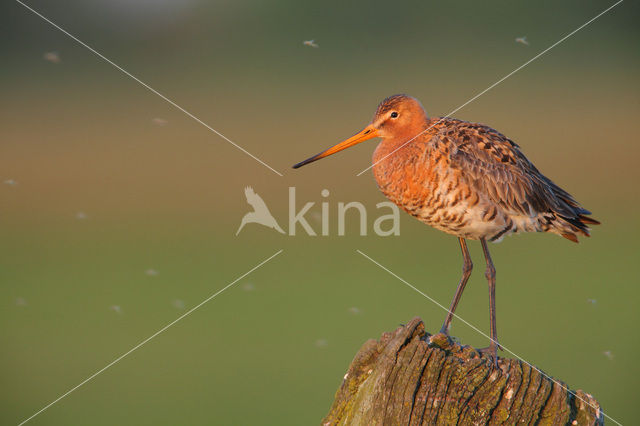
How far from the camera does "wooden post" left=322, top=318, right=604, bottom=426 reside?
454cm

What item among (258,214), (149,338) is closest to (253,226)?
(258,214)

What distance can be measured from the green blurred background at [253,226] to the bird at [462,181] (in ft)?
17.7

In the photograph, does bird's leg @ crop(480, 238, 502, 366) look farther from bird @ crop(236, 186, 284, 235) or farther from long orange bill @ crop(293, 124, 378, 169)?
bird @ crop(236, 186, 284, 235)

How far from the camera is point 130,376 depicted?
14422 millimetres

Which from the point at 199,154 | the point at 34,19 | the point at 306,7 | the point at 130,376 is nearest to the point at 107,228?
the point at 199,154

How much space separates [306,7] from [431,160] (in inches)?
1050

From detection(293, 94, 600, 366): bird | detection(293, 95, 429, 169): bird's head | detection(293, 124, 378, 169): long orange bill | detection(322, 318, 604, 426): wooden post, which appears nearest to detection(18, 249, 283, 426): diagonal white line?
detection(293, 124, 378, 169): long orange bill

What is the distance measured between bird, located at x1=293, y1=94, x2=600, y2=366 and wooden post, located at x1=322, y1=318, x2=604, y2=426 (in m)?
2.22

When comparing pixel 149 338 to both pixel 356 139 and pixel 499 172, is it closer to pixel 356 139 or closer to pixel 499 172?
pixel 356 139

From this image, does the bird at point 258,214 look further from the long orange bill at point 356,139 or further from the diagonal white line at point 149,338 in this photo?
the long orange bill at point 356,139

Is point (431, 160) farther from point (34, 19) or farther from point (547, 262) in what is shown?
point (34, 19)

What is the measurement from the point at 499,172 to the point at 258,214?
14.2 meters

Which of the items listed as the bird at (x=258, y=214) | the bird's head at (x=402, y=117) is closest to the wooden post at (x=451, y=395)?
the bird's head at (x=402, y=117)

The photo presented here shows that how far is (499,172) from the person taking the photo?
24.4 ft
